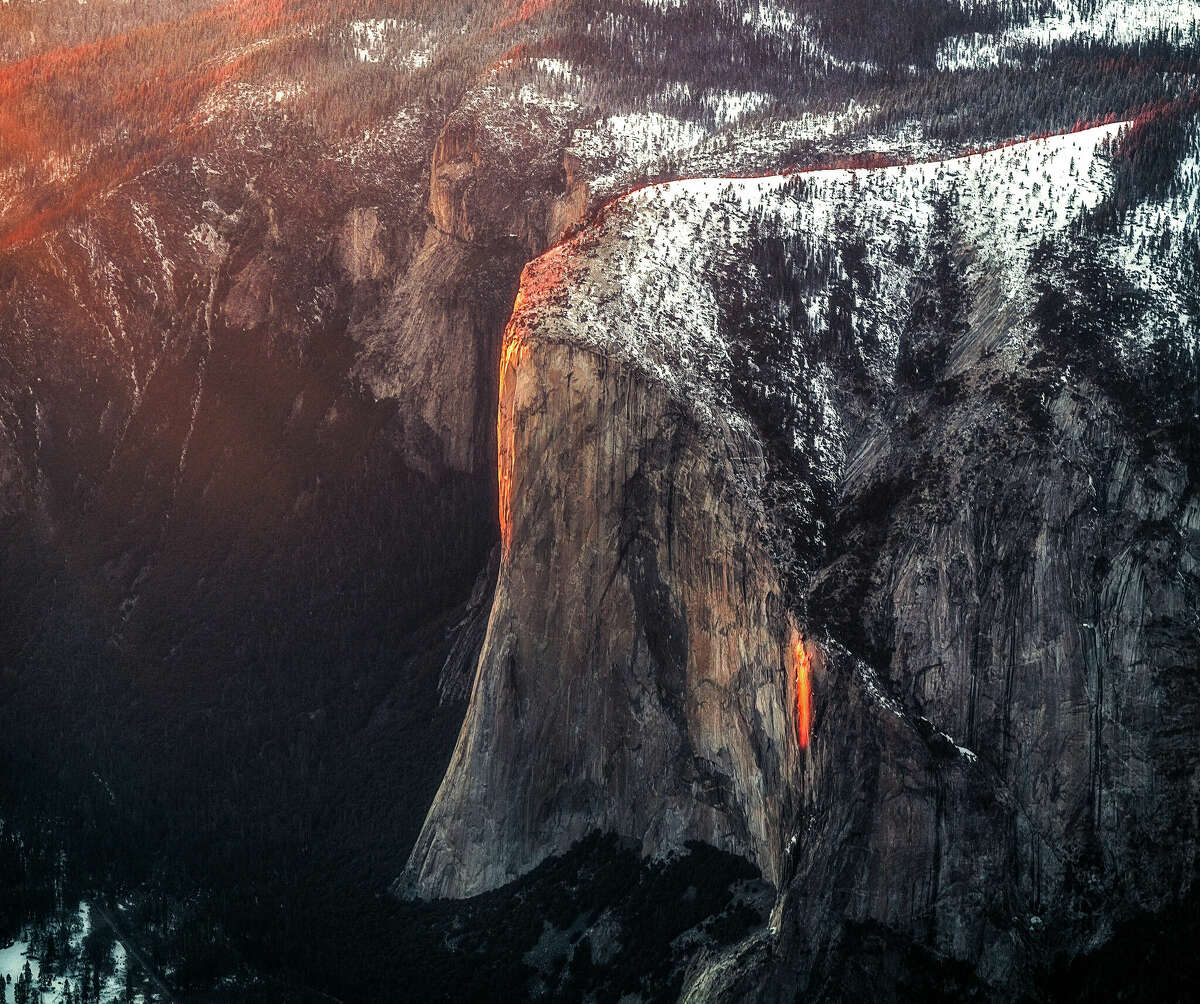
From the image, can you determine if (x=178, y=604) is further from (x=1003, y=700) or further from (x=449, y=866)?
(x=1003, y=700)

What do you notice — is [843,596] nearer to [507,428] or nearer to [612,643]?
[612,643]

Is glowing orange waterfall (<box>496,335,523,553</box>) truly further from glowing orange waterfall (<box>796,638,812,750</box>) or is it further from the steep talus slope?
glowing orange waterfall (<box>796,638,812,750</box>)

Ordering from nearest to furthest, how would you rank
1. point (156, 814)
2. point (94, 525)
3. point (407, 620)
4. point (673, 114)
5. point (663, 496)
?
1. point (663, 496)
2. point (156, 814)
3. point (407, 620)
4. point (94, 525)
5. point (673, 114)

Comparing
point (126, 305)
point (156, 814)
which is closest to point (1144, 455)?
point (156, 814)

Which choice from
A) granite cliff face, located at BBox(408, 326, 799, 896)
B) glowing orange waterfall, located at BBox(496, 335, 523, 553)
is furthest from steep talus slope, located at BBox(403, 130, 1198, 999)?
glowing orange waterfall, located at BBox(496, 335, 523, 553)

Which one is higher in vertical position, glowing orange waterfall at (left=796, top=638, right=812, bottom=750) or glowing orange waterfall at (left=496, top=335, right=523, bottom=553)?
glowing orange waterfall at (left=496, top=335, right=523, bottom=553)

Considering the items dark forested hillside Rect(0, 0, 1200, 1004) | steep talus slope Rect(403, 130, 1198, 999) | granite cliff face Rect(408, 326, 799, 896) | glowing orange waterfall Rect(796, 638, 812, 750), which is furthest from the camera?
granite cliff face Rect(408, 326, 799, 896)

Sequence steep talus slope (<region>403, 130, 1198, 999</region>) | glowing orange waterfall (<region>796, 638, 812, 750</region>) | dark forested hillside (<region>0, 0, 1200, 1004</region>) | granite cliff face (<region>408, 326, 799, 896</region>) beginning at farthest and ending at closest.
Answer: granite cliff face (<region>408, 326, 799, 896</region>) < dark forested hillside (<region>0, 0, 1200, 1004</region>) < glowing orange waterfall (<region>796, 638, 812, 750</region>) < steep talus slope (<region>403, 130, 1198, 999</region>)
